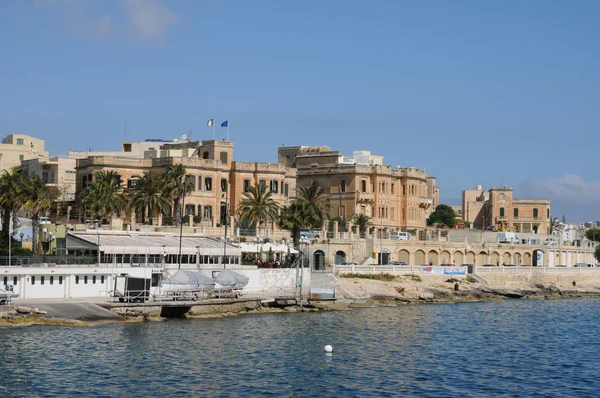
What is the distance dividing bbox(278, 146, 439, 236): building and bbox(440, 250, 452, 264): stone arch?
7956 millimetres

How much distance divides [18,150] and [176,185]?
135 ft

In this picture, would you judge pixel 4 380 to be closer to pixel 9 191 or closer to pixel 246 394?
pixel 246 394

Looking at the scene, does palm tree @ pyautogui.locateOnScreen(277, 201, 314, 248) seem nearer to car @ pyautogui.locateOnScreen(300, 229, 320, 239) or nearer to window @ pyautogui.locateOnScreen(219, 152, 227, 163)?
car @ pyautogui.locateOnScreen(300, 229, 320, 239)

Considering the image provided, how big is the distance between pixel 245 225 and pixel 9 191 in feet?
102

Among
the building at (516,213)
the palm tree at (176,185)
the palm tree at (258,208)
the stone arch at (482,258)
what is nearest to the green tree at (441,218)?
the building at (516,213)

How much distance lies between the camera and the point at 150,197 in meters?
90.5

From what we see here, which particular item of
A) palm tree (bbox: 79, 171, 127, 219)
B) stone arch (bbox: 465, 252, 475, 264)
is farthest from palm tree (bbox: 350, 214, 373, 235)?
palm tree (bbox: 79, 171, 127, 219)

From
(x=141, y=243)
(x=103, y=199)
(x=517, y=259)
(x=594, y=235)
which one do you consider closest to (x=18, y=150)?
(x=103, y=199)

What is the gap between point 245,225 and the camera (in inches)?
3974

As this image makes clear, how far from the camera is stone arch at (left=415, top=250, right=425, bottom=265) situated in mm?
113438

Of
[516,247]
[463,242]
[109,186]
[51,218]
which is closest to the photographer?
[109,186]

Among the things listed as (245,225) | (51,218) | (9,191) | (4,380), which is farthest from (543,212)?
(4,380)

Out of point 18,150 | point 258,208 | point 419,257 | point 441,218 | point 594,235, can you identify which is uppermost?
point 18,150

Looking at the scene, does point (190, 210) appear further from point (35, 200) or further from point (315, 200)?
point (35, 200)
